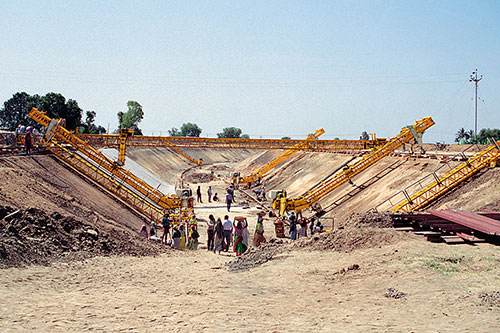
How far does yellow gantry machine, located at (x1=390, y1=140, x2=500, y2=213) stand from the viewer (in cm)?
2234

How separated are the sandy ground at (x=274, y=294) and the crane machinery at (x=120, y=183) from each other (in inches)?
535

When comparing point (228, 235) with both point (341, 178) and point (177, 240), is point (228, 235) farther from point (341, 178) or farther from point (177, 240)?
point (341, 178)

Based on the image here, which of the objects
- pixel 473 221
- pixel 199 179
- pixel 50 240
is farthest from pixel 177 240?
pixel 199 179

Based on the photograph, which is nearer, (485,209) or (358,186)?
(485,209)

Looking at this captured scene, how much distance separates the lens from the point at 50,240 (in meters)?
12.0

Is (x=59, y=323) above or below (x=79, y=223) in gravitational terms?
below

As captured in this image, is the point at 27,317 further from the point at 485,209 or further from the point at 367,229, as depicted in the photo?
the point at 485,209

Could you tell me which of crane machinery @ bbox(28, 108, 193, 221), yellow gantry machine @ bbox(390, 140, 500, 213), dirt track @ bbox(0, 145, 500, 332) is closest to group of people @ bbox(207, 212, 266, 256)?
dirt track @ bbox(0, 145, 500, 332)

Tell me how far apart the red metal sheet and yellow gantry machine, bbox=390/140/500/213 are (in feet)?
24.6

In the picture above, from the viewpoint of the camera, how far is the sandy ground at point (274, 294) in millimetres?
7637

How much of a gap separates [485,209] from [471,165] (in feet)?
19.0

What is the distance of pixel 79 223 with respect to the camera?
1345 cm

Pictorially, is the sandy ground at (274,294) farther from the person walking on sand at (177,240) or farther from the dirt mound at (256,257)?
the person walking on sand at (177,240)

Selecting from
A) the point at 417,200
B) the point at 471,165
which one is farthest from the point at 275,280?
the point at 471,165
